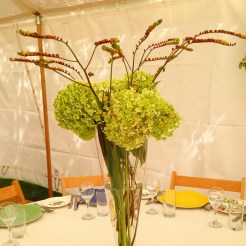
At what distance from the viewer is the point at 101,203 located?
158 centimetres

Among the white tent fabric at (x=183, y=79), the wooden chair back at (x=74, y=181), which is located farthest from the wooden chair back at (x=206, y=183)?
the white tent fabric at (x=183, y=79)

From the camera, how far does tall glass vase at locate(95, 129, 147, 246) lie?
1.05 metres

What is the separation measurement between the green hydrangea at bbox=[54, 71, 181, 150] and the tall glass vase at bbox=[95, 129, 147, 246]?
8 centimetres

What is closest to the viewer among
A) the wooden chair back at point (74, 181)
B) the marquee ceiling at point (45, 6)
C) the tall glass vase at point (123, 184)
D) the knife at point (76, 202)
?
the tall glass vase at point (123, 184)

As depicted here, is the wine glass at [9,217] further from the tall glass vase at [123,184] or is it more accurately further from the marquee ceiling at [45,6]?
the marquee ceiling at [45,6]

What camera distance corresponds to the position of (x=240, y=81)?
2.50m

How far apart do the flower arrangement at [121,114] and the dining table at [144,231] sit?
0.33m

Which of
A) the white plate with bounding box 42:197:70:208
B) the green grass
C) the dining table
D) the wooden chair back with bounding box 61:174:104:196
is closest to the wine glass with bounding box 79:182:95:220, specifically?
the dining table

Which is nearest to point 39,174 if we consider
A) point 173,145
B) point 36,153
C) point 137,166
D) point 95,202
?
point 36,153

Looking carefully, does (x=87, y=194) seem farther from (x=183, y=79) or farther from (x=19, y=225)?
(x=183, y=79)

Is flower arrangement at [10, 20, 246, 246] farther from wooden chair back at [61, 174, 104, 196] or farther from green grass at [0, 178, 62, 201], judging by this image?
green grass at [0, 178, 62, 201]

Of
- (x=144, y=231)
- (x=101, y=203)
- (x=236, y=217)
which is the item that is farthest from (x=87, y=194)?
(x=236, y=217)

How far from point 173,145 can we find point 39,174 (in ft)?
6.08

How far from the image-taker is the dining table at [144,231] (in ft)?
4.46
